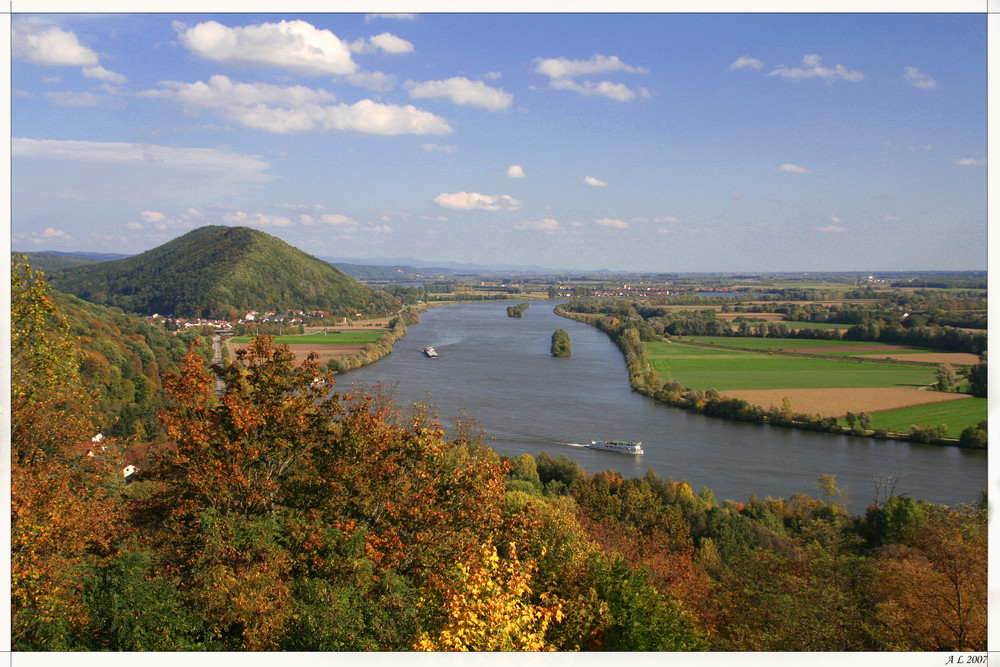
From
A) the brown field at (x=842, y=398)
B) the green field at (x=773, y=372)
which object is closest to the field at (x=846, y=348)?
the green field at (x=773, y=372)

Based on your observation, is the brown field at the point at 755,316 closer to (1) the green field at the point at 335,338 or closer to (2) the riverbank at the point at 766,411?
(2) the riverbank at the point at 766,411

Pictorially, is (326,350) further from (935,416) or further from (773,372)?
(935,416)

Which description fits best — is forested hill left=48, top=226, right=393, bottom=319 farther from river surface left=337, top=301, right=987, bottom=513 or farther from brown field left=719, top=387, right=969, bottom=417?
brown field left=719, top=387, right=969, bottom=417

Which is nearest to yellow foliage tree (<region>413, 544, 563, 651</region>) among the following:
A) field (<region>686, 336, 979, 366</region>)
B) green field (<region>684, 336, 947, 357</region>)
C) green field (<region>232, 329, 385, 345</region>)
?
field (<region>686, 336, 979, 366</region>)

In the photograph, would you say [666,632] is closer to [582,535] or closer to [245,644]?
[245,644]

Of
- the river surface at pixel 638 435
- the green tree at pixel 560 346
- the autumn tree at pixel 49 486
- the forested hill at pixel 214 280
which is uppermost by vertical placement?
the forested hill at pixel 214 280
